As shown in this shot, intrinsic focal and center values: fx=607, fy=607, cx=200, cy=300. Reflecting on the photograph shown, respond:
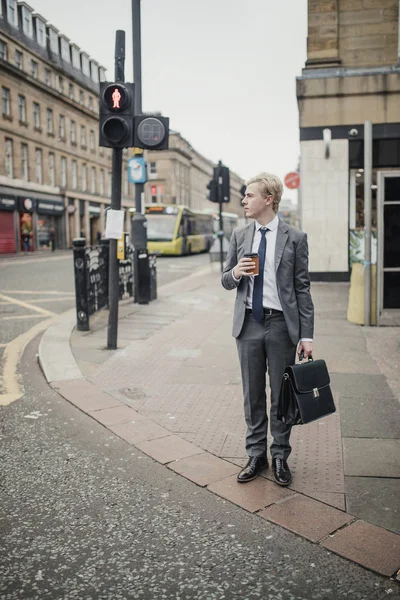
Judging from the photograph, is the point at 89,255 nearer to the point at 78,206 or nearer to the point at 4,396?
the point at 4,396

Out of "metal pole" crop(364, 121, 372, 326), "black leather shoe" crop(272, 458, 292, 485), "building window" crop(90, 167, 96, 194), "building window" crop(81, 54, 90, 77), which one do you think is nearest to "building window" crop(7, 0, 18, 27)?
"building window" crop(81, 54, 90, 77)

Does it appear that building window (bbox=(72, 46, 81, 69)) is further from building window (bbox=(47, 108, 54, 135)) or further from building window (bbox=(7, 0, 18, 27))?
building window (bbox=(7, 0, 18, 27))

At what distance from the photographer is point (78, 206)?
49.6 metres

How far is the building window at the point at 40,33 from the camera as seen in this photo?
4447 cm

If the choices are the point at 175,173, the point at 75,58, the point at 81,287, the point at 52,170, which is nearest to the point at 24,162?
the point at 52,170

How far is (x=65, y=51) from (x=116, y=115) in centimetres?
4753

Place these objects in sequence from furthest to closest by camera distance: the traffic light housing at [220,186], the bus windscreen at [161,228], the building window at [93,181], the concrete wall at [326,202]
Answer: the building window at [93,181], the bus windscreen at [161,228], the traffic light housing at [220,186], the concrete wall at [326,202]

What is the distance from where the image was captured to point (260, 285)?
143 inches

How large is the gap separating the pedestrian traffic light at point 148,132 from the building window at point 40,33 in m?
42.4

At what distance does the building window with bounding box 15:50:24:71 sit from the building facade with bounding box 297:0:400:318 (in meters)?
30.1

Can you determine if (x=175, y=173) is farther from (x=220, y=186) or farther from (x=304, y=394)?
(x=304, y=394)

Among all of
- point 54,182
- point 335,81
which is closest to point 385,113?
point 335,81

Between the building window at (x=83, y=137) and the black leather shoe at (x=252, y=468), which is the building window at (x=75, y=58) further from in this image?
the black leather shoe at (x=252, y=468)

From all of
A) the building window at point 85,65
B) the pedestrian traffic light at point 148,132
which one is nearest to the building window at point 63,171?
the building window at point 85,65
